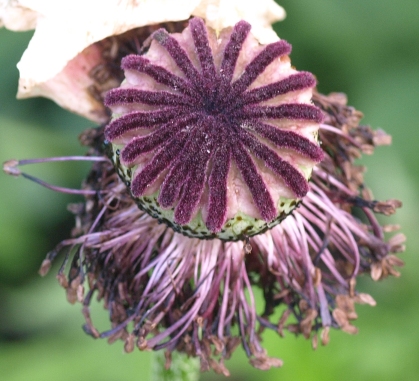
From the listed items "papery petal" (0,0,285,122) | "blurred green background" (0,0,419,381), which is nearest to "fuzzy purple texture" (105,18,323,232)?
"papery petal" (0,0,285,122)

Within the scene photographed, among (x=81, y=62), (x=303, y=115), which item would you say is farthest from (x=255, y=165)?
(x=81, y=62)

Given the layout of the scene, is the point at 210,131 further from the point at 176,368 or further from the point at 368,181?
the point at 368,181

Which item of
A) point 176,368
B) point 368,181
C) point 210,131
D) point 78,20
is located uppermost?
point 78,20

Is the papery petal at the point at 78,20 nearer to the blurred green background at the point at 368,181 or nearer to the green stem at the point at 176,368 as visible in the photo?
the green stem at the point at 176,368

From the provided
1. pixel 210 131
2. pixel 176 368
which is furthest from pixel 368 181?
pixel 210 131

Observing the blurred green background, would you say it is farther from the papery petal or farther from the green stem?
the papery petal

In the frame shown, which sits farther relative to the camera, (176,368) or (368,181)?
(368,181)

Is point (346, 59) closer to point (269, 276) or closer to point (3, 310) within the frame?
point (269, 276)
